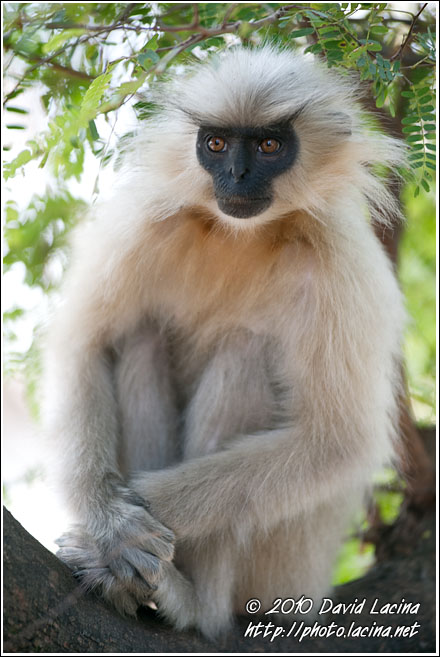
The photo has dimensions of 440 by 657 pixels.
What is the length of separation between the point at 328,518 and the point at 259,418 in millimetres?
724

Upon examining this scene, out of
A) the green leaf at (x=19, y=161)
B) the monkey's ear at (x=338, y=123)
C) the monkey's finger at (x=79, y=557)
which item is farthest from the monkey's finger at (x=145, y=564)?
the monkey's ear at (x=338, y=123)

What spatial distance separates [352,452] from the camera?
13.0ft

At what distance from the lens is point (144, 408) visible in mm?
4227

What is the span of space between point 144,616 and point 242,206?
2069 mm

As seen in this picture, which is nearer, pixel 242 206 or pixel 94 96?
pixel 94 96

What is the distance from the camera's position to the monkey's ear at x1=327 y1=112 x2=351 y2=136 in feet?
12.9

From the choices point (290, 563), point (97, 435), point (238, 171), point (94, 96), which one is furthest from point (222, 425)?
point (94, 96)

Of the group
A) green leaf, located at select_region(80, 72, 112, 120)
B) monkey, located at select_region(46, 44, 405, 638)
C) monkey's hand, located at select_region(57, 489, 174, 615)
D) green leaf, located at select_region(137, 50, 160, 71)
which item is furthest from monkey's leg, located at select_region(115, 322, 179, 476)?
green leaf, located at select_region(137, 50, 160, 71)

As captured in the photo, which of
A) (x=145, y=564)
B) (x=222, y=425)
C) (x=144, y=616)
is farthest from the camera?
(x=222, y=425)

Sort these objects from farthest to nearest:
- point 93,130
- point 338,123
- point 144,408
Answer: point 144,408, point 338,123, point 93,130

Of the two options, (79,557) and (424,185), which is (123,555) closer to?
(79,557)

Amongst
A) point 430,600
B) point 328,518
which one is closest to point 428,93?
point 328,518

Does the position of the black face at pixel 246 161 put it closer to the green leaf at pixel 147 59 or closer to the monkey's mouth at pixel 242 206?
the monkey's mouth at pixel 242 206

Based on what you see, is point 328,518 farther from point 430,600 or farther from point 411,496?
point 411,496
